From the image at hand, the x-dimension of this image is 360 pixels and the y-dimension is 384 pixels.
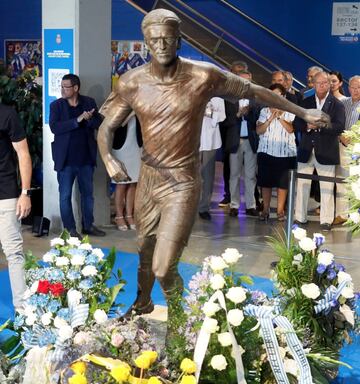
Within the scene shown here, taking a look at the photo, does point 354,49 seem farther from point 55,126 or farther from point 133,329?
point 133,329

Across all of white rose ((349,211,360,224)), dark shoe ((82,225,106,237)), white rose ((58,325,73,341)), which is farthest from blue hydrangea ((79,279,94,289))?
dark shoe ((82,225,106,237))

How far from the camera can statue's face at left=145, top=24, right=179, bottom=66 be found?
406 centimetres

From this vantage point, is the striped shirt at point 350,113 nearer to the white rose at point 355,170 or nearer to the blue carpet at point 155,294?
the blue carpet at point 155,294

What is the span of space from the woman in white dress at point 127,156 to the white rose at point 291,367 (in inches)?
219

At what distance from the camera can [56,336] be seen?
12.0ft

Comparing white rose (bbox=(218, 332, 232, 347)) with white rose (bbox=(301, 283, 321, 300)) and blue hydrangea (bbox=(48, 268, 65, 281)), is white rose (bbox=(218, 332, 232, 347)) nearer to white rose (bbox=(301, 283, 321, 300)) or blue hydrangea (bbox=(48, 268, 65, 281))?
white rose (bbox=(301, 283, 321, 300))

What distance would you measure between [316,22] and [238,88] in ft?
34.1

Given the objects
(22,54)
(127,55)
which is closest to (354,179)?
(127,55)

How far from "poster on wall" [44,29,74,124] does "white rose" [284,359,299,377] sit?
5.95 metres

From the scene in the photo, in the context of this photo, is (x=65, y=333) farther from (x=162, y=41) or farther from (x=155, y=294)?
(x=155, y=294)

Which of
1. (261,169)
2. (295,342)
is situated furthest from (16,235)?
(261,169)

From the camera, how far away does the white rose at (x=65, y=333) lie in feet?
11.4

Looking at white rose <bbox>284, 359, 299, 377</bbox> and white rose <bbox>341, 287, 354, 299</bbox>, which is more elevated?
white rose <bbox>341, 287, 354, 299</bbox>

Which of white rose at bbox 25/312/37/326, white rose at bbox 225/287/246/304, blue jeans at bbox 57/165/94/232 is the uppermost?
white rose at bbox 225/287/246/304
